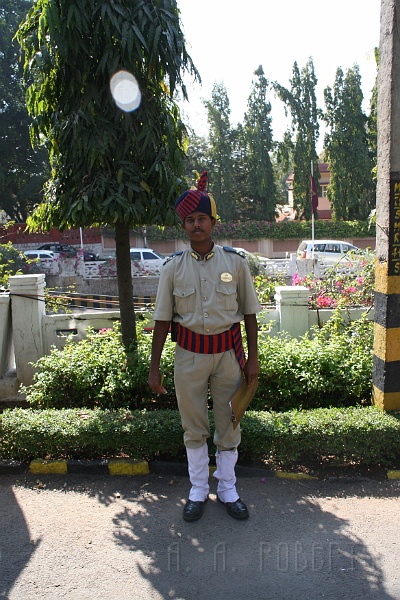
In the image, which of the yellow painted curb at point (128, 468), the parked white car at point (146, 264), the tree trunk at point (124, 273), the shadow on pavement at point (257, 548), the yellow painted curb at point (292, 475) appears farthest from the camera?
the parked white car at point (146, 264)

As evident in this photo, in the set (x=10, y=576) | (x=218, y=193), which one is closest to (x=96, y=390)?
(x=10, y=576)

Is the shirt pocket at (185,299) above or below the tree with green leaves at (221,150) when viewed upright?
below

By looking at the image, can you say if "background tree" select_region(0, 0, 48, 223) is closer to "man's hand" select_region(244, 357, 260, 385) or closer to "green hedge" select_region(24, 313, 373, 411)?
"green hedge" select_region(24, 313, 373, 411)

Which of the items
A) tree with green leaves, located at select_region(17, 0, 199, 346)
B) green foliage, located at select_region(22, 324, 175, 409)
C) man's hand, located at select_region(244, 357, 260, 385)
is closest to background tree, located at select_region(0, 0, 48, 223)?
tree with green leaves, located at select_region(17, 0, 199, 346)

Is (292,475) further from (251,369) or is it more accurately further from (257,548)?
(251,369)

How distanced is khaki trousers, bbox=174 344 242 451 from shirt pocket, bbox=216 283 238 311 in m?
0.29

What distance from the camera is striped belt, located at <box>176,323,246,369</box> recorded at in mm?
3229

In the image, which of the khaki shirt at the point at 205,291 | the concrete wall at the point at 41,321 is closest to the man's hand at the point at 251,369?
the khaki shirt at the point at 205,291

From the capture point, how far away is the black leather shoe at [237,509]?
3.23 m

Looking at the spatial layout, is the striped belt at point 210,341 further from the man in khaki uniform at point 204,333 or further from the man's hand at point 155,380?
the man's hand at point 155,380

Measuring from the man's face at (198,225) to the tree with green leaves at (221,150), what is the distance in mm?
28316

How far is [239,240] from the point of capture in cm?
3106

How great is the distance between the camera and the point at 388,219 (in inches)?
154

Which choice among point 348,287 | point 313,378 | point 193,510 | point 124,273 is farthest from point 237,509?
point 348,287
